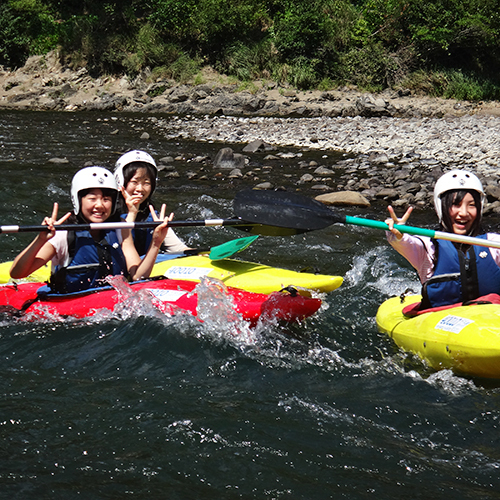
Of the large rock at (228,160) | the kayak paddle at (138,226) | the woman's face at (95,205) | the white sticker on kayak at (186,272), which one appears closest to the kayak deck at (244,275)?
the white sticker on kayak at (186,272)

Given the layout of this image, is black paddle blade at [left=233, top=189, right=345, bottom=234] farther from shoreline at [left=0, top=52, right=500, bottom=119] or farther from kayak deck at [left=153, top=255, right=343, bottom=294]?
shoreline at [left=0, top=52, right=500, bottom=119]

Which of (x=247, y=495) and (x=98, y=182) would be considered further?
(x=98, y=182)

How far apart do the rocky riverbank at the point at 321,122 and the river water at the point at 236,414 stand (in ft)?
16.1

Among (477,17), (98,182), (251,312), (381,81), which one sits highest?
(477,17)

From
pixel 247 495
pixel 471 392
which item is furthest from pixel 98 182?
pixel 471 392

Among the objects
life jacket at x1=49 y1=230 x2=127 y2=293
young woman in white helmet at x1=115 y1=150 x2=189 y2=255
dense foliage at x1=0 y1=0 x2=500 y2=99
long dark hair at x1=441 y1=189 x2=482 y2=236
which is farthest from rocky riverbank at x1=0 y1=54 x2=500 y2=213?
life jacket at x1=49 y1=230 x2=127 y2=293

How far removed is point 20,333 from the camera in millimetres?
4332

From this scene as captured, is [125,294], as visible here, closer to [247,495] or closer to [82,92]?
[247,495]

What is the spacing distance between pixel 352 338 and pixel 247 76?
1766 cm

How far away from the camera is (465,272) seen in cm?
398

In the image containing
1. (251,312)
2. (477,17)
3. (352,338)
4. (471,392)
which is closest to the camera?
(471,392)

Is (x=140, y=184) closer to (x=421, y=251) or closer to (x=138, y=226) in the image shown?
(x=138, y=226)

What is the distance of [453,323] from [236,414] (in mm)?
1418

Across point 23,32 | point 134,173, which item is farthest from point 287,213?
point 23,32
